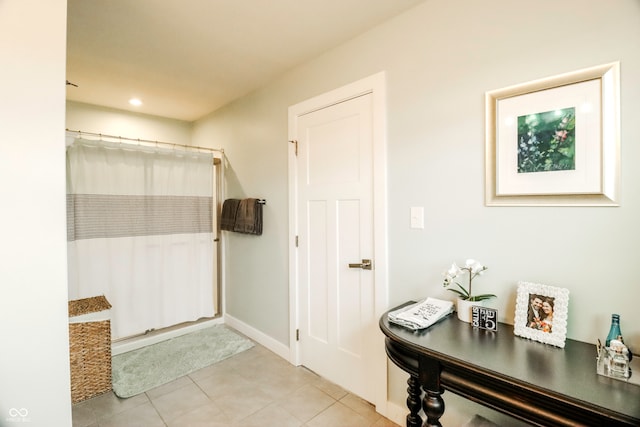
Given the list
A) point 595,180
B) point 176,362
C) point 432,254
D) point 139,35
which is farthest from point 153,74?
point 595,180

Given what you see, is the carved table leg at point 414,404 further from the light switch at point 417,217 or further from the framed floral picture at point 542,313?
the light switch at point 417,217

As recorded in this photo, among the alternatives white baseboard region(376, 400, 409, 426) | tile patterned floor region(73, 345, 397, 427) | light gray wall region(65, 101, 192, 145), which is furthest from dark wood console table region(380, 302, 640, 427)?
light gray wall region(65, 101, 192, 145)

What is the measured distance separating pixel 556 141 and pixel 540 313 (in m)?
0.73

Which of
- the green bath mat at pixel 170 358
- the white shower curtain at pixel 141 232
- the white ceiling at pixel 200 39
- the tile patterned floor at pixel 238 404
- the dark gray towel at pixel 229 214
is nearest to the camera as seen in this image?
the white ceiling at pixel 200 39

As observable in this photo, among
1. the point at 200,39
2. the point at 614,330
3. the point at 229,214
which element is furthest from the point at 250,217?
the point at 614,330

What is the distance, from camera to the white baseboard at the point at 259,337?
2.64m

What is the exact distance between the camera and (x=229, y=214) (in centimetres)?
316

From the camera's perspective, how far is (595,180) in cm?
118

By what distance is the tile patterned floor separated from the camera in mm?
1832

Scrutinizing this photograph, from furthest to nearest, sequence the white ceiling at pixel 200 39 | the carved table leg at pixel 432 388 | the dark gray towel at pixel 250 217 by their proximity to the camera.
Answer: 1. the dark gray towel at pixel 250 217
2. the white ceiling at pixel 200 39
3. the carved table leg at pixel 432 388

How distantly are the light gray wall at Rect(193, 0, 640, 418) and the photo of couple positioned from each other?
3.9 inches

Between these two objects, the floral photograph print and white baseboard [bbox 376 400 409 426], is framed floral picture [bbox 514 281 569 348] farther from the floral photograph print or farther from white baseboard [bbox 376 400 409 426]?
white baseboard [bbox 376 400 409 426]

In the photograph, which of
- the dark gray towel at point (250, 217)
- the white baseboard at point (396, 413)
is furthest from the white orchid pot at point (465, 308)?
the dark gray towel at point (250, 217)

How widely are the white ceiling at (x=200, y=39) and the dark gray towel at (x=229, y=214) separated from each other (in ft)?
3.66
